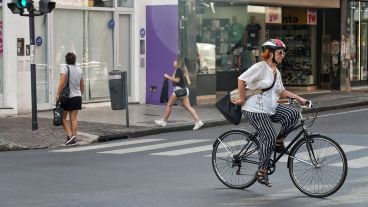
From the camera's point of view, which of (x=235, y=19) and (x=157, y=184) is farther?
(x=235, y=19)

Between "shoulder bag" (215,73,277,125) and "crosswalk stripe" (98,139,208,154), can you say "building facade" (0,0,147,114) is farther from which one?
"shoulder bag" (215,73,277,125)

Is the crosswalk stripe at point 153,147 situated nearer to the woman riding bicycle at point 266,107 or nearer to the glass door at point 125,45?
the woman riding bicycle at point 266,107

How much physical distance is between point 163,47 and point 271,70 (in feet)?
45.7

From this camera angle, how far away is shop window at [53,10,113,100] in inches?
809

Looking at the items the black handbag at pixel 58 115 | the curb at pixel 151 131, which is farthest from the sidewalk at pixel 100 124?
the black handbag at pixel 58 115

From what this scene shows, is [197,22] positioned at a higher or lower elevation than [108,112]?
higher

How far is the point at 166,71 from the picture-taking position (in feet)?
73.0

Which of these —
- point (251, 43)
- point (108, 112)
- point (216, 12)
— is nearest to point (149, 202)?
point (108, 112)

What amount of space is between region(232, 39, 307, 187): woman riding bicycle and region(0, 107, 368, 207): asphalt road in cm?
56

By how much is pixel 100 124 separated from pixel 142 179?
773cm

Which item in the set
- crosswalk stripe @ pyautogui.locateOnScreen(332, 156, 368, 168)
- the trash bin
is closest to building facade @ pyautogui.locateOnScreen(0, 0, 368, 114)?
the trash bin

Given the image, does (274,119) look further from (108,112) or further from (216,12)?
(216,12)

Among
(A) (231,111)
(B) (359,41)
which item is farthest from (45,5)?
(B) (359,41)

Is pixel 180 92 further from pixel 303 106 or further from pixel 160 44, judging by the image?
pixel 303 106
